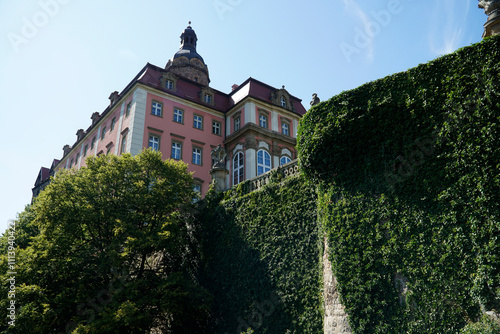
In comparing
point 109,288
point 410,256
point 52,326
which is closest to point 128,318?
point 109,288

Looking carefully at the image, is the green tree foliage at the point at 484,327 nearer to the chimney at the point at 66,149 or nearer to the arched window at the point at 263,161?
the arched window at the point at 263,161

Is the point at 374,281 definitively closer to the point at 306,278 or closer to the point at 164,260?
the point at 306,278

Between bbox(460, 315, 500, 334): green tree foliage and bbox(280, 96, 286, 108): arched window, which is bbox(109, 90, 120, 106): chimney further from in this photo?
bbox(460, 315, 500, 334): green tree foliage

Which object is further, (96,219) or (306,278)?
(96,219)

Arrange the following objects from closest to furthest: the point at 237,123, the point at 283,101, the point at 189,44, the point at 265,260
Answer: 1. the point at 265,260
2. the point at 237,123
3. the point at 283,101
4. the point at 189,44

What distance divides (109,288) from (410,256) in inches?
410

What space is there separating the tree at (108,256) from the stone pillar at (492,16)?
39.4ft

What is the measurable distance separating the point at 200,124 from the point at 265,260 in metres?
17.3

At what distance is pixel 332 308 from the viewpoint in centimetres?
1026

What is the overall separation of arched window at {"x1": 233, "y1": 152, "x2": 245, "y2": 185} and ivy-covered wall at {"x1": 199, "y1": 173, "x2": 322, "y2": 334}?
1021 centimetres

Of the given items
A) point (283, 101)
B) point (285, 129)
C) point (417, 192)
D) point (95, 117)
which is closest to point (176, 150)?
point (285, 129)

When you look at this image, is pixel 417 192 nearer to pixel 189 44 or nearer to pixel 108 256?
pixel 108 256

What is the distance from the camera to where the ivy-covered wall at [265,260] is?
11.7 metres

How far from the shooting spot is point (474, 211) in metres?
8.38
